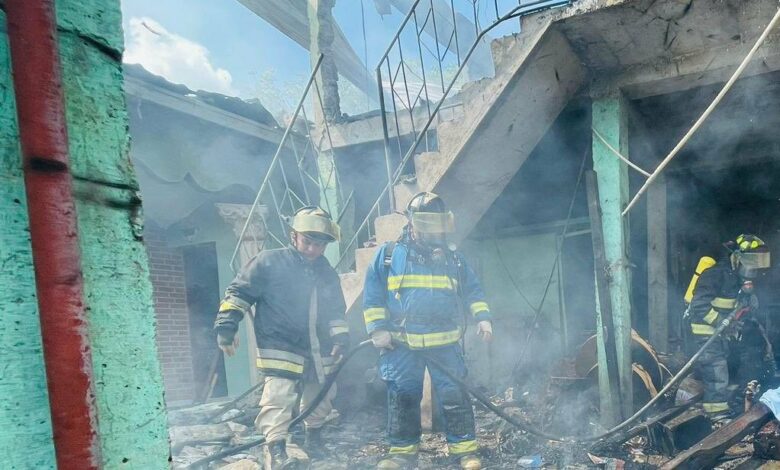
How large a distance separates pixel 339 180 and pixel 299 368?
3966 mm

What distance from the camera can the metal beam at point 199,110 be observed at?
558cm

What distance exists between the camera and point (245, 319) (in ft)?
24.4

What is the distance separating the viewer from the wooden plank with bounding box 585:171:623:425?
5109 millimetres

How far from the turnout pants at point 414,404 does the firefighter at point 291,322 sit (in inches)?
26.5

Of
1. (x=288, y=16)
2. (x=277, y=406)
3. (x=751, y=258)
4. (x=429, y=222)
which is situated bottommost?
(x=277, y=406)

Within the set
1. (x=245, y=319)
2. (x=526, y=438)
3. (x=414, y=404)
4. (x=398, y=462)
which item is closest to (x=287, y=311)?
(x=414, y=404)

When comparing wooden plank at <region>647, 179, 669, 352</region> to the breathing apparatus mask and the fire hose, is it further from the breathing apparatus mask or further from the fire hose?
Result: the breathing apparatus mask

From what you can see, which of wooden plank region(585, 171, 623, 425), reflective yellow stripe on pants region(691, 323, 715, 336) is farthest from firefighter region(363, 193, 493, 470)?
reflective yellow stripe on pants region(691, 323, 715, 336)

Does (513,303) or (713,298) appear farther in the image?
(513,303)

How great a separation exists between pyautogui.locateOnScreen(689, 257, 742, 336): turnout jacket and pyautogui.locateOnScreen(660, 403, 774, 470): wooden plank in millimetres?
1548

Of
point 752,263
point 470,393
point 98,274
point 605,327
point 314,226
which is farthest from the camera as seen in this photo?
point 752,263

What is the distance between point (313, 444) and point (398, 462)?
1.12m

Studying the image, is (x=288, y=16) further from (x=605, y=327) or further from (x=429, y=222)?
(x=605, y=327)

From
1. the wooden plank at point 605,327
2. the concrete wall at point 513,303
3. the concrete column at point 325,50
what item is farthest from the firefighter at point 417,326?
the concrete column at point 325,50
